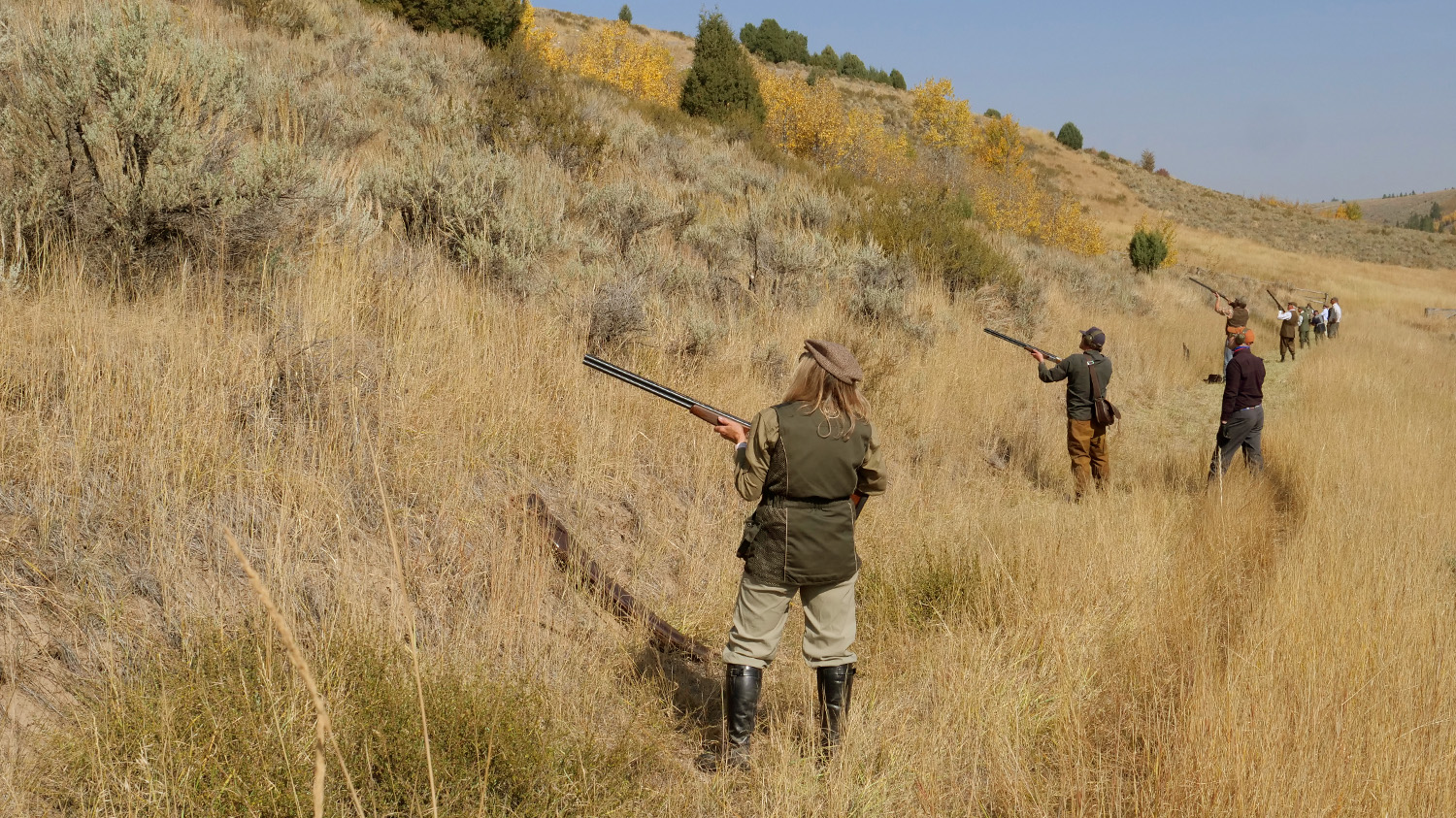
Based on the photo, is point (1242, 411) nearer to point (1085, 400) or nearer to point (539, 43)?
point (1085, 400)

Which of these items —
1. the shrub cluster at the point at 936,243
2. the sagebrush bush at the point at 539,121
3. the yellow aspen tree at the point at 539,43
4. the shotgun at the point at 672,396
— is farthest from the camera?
the yellow aspen tree at the point at 539,43

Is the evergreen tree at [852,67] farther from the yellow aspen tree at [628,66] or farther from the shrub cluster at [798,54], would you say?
the yellow aspen tree at [628,66]

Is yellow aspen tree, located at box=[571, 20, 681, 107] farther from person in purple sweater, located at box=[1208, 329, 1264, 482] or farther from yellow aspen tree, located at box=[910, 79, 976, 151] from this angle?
person in purple sweater, located at box=[1208, 329, 1264, 482]

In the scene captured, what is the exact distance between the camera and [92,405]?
11.9 ft

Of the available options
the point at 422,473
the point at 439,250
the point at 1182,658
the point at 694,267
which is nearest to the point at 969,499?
the point at 1182,658

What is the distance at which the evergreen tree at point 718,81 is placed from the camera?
2138 centimetres

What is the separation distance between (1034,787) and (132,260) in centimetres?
565

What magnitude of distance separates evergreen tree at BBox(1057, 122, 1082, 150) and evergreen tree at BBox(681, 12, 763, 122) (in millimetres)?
63556

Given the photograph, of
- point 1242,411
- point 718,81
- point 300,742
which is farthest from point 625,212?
point 718,81

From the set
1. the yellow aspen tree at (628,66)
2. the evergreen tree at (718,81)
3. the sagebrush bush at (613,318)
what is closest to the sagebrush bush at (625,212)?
the sagebrush bush at (613,318)

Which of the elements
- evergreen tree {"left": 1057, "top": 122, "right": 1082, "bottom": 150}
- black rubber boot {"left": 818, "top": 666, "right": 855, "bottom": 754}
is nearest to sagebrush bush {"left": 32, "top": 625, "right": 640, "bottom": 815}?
black rubber boot {"left": 818, "top": 666, "right": 855, "bottom": 754}

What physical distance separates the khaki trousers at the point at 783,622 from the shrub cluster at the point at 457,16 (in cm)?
1677

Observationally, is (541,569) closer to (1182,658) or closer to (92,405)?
(92,405)

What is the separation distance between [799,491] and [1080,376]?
5396 millimetres
